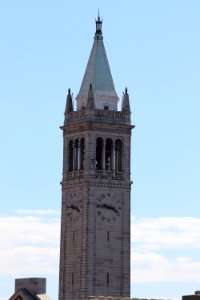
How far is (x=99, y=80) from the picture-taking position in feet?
577

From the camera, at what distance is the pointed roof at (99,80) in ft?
576

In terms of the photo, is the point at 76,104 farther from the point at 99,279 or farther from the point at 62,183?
the point at 99,279

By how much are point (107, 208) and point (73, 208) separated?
4.19 meters

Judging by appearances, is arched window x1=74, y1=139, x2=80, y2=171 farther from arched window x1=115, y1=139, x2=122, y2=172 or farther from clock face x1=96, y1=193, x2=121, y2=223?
clock face x1=96, y1=193, x2=121, y2=223

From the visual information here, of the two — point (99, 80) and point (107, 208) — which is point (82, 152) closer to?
point (107, 208)

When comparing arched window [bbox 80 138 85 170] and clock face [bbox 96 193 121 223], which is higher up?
arched window [bbox 80 138 85 170]

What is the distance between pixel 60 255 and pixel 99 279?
23.4 feet

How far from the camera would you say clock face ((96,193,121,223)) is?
6811 inches

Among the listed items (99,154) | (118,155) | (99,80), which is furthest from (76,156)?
(99,80)

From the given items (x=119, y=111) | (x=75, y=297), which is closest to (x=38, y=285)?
(x=75, y=297)

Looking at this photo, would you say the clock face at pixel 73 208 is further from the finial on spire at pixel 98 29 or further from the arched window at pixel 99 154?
the finial on spire at pixel 98 29

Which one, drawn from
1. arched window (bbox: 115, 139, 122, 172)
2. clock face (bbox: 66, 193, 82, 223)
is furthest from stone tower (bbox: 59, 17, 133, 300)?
clock face (bbox: 66, 193, 82, 223)

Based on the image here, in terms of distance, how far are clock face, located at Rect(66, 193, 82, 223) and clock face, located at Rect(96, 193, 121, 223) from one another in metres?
2.38

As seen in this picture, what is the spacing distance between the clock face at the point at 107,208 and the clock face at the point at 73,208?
2385mm
